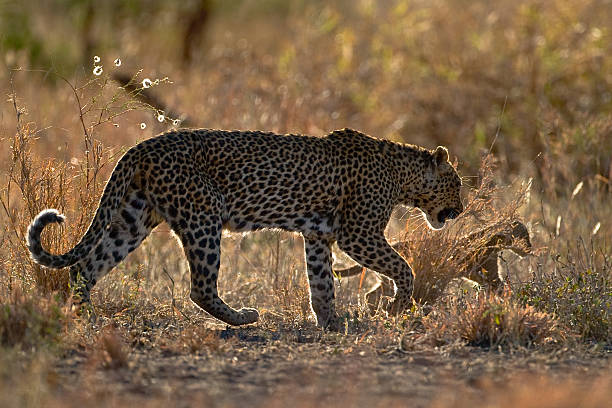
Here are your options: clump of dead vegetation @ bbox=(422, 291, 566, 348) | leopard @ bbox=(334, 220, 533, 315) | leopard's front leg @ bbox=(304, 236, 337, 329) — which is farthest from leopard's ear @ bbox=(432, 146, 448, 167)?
clump of dead vegetation @ bbox=(422, 291, 566, 348)

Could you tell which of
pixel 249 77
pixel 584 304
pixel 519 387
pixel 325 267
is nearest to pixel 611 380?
pixel 519 387

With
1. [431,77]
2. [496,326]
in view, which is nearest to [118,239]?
[496,326]

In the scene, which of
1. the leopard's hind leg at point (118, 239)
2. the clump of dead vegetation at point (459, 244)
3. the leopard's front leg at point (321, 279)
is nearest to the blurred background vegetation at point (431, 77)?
the clump of dead vegetation at point (459, 244)

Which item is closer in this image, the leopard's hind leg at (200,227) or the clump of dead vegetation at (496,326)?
the clump of dead vegetation at (496,326)

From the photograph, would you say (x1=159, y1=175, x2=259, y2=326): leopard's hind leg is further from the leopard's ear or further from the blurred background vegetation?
the blurred background vegetation

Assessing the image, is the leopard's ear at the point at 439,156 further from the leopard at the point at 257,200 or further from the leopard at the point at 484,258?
the leopard at the point at 484,258

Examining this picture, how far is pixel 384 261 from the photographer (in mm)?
7395

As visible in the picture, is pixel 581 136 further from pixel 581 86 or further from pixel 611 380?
pixel 611 380

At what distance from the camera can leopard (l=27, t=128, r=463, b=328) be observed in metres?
6.62

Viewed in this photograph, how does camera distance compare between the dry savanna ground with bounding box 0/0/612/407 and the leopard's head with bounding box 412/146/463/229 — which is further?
the leopard's head with bounding box 412/146/463/229

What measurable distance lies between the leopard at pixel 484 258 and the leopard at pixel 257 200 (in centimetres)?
38

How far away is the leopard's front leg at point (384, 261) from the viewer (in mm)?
7402

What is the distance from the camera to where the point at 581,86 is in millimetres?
13430

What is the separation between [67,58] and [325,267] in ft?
34.9
